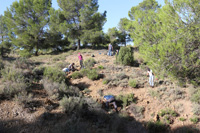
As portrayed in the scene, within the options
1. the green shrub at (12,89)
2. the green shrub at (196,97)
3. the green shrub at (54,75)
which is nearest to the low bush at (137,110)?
the green shrub at (196,97)

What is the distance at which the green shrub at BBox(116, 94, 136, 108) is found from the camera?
8.12 m

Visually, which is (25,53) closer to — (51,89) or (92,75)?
(92,75)

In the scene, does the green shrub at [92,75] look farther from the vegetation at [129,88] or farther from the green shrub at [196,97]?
the green shrub at [196,97]

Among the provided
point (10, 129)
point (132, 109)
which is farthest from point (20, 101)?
point (132, 109)

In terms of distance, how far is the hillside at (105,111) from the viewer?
4.74 meters

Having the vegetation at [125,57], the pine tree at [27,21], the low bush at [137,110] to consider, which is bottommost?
the low bush at [137,110]

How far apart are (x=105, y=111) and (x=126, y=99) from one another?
181cm

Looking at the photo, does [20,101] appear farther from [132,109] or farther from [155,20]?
[155,20]

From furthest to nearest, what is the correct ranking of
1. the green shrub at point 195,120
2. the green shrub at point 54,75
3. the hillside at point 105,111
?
1. the green shrub at point 54,75
2. the green shrub at point 195,120
3. the hillside at point 105,111

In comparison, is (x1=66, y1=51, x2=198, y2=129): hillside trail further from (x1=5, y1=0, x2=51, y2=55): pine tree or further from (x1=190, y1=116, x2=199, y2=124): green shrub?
(x1=5, y1=0, x2=51, y2=55): pine tree

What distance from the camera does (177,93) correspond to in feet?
28.8

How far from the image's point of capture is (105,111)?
691 centimetres

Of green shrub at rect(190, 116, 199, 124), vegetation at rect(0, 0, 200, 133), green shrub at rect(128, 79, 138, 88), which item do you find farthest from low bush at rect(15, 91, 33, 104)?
green shrub at rect(190, 116, 199, 124)

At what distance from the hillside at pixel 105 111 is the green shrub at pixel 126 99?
0.06 m
